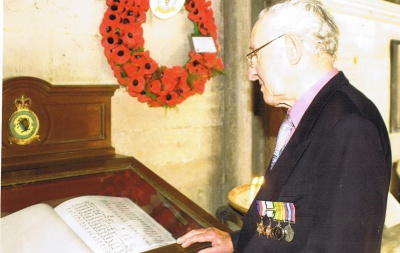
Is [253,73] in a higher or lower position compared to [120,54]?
lower

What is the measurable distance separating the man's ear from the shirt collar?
4.1 inches

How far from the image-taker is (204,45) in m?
3.44

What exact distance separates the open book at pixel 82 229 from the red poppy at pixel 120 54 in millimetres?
1333

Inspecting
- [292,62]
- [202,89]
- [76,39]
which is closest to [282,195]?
[292,62]

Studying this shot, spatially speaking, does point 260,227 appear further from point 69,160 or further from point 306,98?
point 69,160

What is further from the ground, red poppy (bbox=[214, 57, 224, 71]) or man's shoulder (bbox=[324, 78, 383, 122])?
red poppy (bbox=[214, 57, 224, 71])

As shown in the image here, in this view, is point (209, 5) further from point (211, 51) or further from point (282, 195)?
point (282, 195)

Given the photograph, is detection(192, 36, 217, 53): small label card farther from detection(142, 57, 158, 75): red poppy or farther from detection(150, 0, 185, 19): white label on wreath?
detection(142, 57, 158, 75): red poppy

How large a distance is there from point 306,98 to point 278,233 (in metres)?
0.45

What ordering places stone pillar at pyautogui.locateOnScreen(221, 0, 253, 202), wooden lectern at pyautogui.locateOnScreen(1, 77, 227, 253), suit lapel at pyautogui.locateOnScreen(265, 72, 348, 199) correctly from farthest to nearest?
1. stone pillar at pyautogui.locateOnScreen(221, 0, 253, 202)
2. wooden lectern at pyautogui.locateOnScreen(1, 77, 227, 253)
3. suit lapel at pyautogui.locateOnScreen(265, 72, 348, 199)

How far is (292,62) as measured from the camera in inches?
55.3

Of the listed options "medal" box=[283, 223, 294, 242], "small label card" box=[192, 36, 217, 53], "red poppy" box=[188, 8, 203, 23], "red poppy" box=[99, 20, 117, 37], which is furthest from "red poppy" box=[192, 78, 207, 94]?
"medal" box=[283, 223, 294, 242]

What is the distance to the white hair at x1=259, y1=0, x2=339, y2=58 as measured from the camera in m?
1.37

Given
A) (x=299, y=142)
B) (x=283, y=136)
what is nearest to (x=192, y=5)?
(x=283, y=136)
